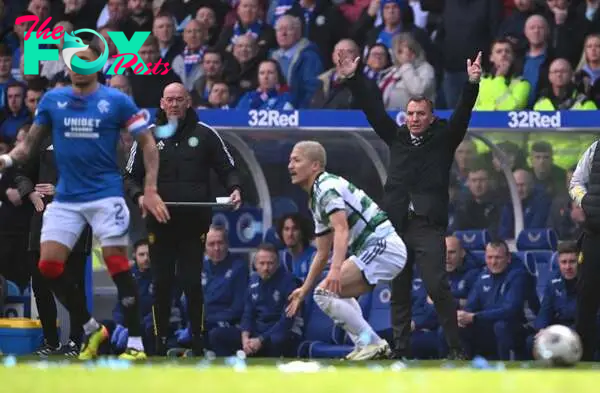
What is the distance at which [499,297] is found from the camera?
15.0 metres

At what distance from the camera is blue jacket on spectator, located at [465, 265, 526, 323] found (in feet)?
48.7

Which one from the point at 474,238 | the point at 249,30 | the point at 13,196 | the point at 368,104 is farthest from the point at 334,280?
the point at 249,30

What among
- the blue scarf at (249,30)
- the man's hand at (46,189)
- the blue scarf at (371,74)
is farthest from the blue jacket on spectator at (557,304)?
the blue scarf at (249,30)

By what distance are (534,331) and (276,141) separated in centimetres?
295

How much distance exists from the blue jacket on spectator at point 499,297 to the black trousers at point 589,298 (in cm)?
172

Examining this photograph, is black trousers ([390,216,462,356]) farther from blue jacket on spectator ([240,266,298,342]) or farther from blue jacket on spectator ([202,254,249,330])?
blue jacket on spectator ([202,254,249,330])

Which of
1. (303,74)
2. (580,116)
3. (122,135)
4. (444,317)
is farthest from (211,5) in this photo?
(444,317)

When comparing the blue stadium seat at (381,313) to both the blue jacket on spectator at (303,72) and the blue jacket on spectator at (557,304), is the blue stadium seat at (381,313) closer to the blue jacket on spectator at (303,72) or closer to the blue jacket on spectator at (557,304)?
the blue jacket on spectator at (557,304)

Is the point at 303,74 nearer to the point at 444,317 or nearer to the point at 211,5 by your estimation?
the point at 211,5

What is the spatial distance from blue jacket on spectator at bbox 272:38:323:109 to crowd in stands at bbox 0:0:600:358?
1 cm

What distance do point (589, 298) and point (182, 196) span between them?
322cm

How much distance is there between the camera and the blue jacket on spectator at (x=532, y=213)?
15.6 meters

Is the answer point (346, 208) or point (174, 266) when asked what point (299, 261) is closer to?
point (174, 266)

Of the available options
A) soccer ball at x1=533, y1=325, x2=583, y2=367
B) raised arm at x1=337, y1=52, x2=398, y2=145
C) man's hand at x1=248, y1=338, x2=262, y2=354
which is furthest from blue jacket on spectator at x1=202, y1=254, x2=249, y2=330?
soccer ball at x1=533, y1=325, x2=583, y2=367
